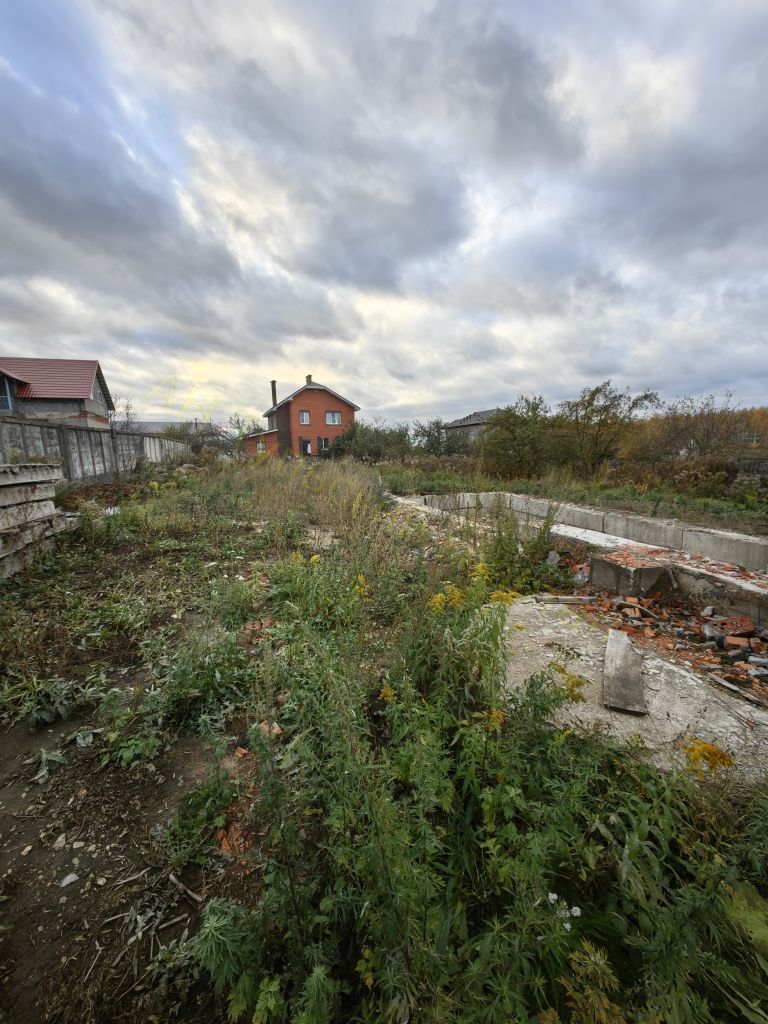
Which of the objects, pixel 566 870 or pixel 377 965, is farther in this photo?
pixel 566 870

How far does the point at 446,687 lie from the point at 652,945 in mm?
1002

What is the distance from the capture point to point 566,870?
1369mm

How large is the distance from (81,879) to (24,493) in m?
4.32

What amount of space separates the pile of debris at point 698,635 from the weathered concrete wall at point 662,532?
1429 mm

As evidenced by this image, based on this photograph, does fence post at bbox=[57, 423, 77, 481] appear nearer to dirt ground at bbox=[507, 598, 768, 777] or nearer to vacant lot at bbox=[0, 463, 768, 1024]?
vacant lot at bbox=[0, 463, 768, 1024]

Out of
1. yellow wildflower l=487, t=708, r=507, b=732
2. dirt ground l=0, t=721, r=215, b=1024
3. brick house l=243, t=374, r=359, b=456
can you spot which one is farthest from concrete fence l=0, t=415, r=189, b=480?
brick house l=243, t=374, r=359, b=456

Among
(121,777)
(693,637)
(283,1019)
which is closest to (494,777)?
(283,1019)

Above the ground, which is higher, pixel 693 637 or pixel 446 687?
pixel 446 687

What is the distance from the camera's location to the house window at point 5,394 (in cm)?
1739

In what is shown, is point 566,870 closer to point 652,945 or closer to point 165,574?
point 652,945

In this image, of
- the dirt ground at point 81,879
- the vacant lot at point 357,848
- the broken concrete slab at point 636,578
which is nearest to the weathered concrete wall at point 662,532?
the broken concrete slab at point 636,578

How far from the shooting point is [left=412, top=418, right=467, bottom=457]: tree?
17469 millimetres

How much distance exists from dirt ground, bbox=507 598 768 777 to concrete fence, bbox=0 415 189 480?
767cm

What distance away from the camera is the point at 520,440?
12.1m
